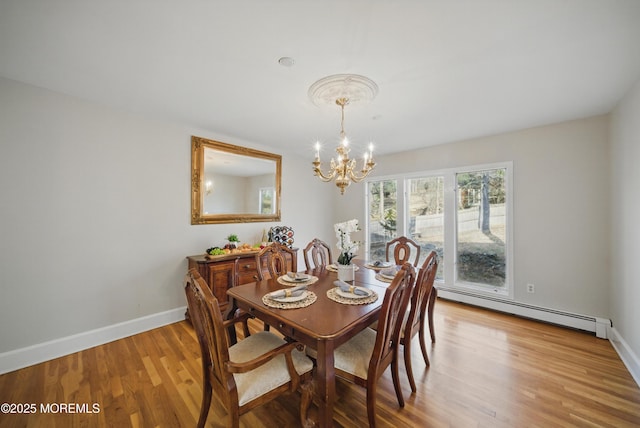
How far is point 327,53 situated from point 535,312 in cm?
388

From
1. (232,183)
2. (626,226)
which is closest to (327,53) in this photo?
(232,183)

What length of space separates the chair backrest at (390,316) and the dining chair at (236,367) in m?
0.42

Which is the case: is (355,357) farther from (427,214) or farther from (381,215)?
(381,215)

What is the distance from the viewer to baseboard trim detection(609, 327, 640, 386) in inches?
76.8

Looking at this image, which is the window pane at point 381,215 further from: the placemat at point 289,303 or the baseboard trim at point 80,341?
the baseboard trim at point 80,341

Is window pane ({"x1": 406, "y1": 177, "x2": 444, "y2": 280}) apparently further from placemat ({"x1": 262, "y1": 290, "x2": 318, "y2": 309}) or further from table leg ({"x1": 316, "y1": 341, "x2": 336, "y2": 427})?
table leg ({"x1": 316, "y1": 341, "x2": 336, "y2": 427})

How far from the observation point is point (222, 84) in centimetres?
209

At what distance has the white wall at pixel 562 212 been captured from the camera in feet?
8.89

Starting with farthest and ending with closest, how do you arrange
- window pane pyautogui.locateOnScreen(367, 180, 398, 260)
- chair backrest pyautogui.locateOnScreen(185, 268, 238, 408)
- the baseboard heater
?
window pane pyautogui.locateOnScreen(367, 180, 398, 260) < the baseboard heater < chair backrest pyautogui.locateOnScreen(185, 268, 238, 408)

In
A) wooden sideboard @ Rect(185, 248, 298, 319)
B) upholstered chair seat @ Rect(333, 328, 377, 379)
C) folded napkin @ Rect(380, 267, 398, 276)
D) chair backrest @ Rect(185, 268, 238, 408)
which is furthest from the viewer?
wooden sideboard @ Rect(185, 248, 298, 319)

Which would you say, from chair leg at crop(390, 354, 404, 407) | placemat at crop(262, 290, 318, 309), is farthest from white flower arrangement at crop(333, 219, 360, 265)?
chair leg at crop(390, 354, 404, 407)

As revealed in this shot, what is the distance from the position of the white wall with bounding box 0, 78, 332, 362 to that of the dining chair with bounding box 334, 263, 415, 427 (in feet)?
8.13

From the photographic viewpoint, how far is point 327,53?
5.48 feet

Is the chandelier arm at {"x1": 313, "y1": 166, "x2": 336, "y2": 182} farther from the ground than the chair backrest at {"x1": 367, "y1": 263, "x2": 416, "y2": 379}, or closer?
farther from the ground
